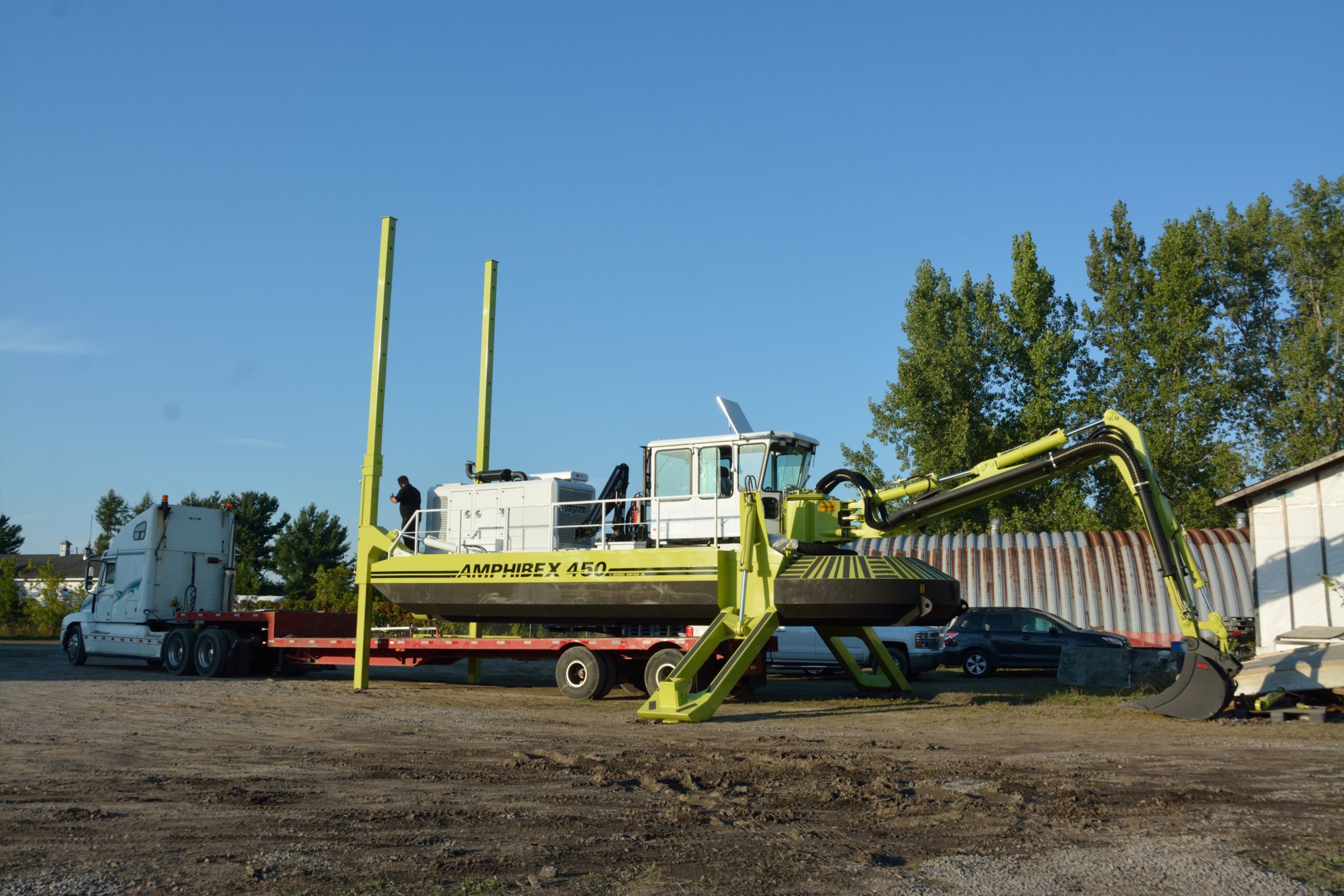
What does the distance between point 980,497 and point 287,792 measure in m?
9.96

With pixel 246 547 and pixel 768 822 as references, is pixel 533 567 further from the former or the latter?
pixel 246 547

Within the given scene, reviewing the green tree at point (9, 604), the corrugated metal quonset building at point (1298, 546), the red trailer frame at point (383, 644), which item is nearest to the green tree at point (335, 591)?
the red trailer frame at point (383, 644)

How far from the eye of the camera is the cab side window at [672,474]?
646 inches

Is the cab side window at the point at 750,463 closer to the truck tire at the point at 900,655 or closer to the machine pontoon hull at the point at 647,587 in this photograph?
the machine pontoon hull at the point at 647,587

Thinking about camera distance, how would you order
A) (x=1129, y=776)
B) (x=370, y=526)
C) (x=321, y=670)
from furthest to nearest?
(x=321, y=670) → (x=370, y=526) → (x=1129, y=776)

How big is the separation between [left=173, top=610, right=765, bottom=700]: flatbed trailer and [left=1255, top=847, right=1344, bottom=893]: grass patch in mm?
9793

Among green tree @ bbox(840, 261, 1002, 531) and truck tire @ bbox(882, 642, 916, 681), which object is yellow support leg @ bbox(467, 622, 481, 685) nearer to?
truck tire @ bbox(882, 642, 916, 681)

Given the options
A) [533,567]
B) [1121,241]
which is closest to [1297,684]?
[533,567]

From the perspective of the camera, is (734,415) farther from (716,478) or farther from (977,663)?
(977,663)

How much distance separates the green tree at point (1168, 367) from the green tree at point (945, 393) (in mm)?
3978

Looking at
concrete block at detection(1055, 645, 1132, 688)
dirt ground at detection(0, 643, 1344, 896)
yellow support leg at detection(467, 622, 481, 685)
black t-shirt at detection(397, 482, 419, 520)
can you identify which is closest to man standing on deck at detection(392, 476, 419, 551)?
black t-shirt at detection(397, 482, 419, 520)

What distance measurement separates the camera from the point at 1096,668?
18672 mm

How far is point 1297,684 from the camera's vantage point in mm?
13477

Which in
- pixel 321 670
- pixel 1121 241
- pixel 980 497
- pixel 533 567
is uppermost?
pixel 1121 241
